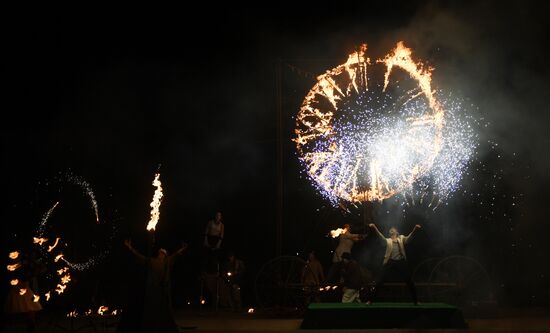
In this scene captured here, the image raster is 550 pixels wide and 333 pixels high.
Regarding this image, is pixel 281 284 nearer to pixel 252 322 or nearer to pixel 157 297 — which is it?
pixel 252 322

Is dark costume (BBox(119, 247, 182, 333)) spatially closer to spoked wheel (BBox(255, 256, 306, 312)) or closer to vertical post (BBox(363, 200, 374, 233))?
spoked wheel (BBox(255, 256, 306, 312))

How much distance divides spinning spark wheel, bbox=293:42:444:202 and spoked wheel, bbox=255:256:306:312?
200 cm

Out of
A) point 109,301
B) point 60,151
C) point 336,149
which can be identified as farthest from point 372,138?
point 60,151

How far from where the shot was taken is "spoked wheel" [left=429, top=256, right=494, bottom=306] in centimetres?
1358

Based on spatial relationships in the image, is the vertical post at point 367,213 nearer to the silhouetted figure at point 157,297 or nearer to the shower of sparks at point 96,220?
the silhouetted figure at point 157,297

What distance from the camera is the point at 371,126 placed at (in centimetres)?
1461

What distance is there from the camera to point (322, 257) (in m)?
17.1

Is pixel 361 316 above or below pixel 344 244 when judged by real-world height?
below

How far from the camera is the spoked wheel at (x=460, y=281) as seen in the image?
44.5ft

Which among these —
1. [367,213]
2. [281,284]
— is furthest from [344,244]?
[281,284]

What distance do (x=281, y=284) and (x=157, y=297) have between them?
13.8ft

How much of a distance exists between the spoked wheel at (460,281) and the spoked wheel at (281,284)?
2933 millimetres

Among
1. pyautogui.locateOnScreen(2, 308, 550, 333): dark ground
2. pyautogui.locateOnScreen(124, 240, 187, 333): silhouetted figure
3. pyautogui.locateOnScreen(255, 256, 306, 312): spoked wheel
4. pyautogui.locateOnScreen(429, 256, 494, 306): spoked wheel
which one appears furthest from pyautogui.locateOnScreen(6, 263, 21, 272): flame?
pyautogui.locateOnScreen(429, 256, 494, 306): spoked wheel

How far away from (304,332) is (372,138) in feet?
17.8
